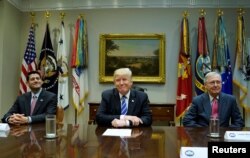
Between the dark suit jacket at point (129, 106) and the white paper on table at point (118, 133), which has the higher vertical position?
the dark suit jacket at point (129, 106)

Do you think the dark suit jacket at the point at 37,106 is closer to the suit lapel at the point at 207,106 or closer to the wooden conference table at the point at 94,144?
the wooden conference table at the point at 94,144

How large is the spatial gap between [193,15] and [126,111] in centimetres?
334

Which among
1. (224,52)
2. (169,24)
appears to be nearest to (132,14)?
(169,24)

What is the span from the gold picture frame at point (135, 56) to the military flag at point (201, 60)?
667 millimetres

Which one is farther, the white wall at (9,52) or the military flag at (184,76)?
the military flag at (184,76)

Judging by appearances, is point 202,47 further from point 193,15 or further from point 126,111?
point 126,111

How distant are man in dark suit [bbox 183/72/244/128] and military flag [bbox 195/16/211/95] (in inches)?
86.6

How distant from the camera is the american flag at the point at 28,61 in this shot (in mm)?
5160

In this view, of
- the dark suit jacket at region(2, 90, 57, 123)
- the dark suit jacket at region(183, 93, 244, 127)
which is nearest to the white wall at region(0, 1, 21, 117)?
the dark suit jacket at region(2, 90, 57, 123)

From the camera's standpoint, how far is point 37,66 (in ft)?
17.6

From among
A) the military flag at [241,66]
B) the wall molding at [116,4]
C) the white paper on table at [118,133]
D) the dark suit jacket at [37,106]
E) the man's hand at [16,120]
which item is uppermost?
the wall molding at [116,4]

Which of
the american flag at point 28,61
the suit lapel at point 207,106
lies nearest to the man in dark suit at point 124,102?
the suit lapel at point 207,106

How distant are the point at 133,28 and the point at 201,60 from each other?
1475 mm

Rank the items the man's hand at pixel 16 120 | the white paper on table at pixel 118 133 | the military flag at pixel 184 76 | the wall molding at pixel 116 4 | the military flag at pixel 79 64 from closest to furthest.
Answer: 1. the white paper on table at pixel 118 133
2. the man's hand at pixel 16 120
3. the military flag at pixel 184 76
4. the military flag at pixel 79 64
5. the wall molding at pixel 116 4
